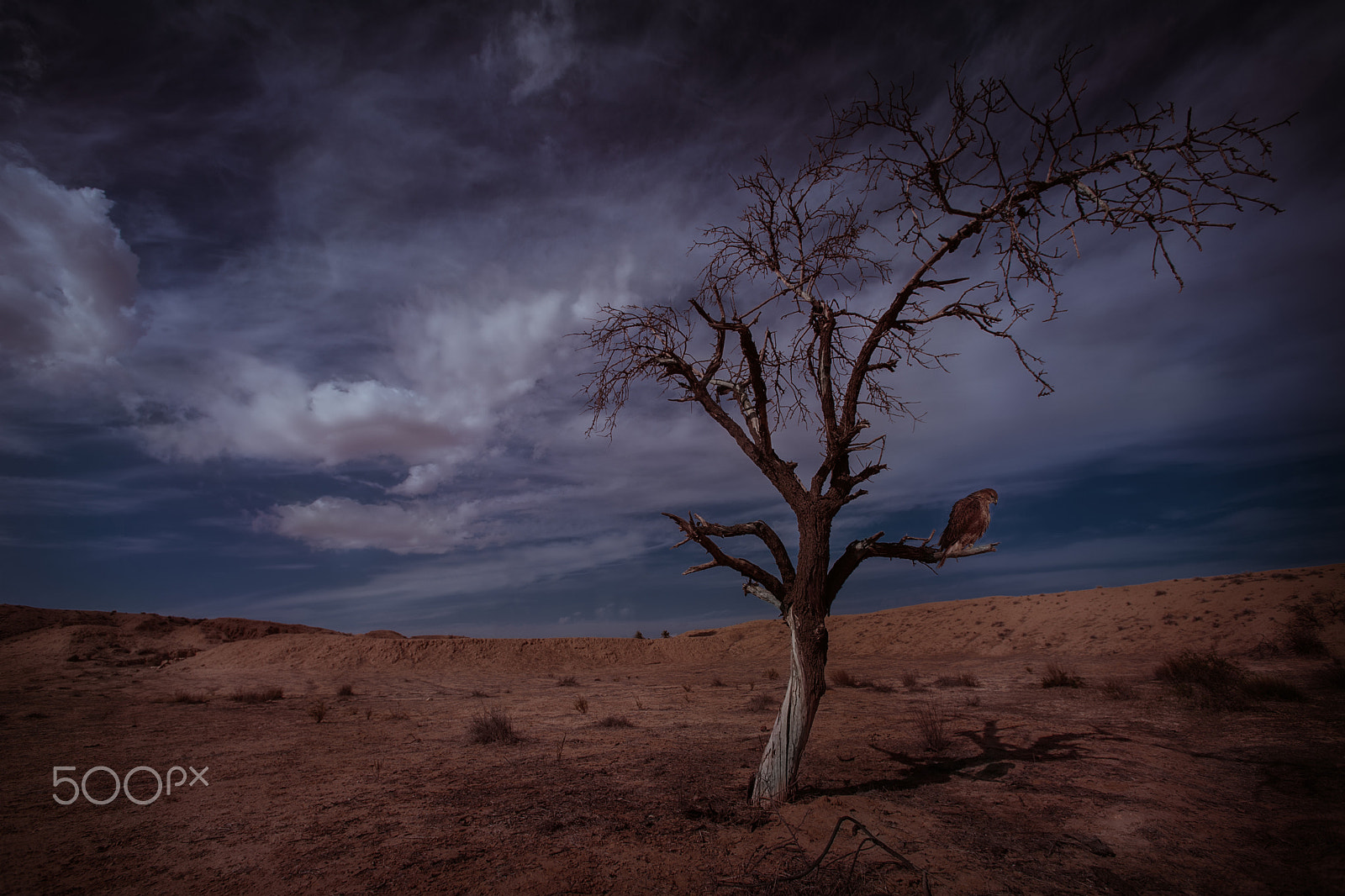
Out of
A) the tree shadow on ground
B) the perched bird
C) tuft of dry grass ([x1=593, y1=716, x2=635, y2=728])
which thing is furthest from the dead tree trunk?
tuft of dry grass ([x1=593, y1=716, x2=635, y2=728])

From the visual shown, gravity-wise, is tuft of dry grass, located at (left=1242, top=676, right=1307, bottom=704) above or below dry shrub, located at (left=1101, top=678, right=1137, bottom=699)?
above

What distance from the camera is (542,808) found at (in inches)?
230

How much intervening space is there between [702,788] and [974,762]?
374 cm

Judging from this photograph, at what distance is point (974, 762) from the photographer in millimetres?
7398

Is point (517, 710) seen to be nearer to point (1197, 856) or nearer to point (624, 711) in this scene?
point (624, 711)

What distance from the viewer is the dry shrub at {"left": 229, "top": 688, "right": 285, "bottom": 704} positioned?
15.8m

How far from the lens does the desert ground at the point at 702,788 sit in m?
4.33

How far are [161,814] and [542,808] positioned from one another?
161 inches

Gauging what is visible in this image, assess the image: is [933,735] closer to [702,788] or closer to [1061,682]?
[702,788]

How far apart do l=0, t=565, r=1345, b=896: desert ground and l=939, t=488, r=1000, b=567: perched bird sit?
2.41m

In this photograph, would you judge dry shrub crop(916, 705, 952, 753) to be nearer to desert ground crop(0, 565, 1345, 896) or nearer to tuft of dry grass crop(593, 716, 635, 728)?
desert ground crop(0, 565, 1345, 896)

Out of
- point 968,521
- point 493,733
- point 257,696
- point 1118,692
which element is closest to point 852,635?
point 1118,692

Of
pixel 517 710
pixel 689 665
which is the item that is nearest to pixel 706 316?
pixel 517 710

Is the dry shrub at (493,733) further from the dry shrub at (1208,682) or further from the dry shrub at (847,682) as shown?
the dry shrub at (1208,682)
